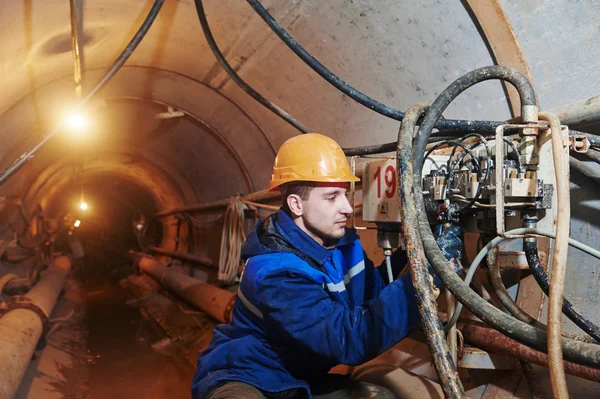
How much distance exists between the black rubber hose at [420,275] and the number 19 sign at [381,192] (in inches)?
20.6

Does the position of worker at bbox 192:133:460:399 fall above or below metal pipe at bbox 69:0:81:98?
below

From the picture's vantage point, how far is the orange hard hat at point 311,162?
2.30 metres

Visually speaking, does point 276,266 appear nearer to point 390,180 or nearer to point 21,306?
point 390,180

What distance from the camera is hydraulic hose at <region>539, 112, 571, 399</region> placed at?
46.3 inches

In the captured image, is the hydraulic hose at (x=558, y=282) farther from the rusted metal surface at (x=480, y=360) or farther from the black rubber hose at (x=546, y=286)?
the rusted metal surface at (x=480, y=360)

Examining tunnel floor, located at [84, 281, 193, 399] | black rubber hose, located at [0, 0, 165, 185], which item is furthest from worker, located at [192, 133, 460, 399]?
tunnel floor, located at [84, 281, 193, 399]

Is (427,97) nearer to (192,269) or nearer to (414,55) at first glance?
(414,55)

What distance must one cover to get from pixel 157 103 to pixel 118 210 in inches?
493

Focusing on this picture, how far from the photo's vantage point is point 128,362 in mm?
5230

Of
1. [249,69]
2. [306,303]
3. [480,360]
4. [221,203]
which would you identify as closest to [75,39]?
[249,69]

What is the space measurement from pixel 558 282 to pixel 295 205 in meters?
1.30

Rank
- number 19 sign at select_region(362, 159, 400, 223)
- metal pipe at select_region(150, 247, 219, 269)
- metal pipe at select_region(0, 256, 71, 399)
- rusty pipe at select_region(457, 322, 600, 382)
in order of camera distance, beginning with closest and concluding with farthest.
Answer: rusty pipe at select_region(457, 322, 600, 382)
number 19 sign at select_region(362, 159, 400, 223)
metal pipe at select_region(0, 256, 71, 399)
metal pipe at select_region(150, 247, 219, 269)

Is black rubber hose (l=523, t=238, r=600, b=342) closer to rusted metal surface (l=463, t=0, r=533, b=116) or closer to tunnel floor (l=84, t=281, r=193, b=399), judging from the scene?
rusted metal surface (l=463, t=0, r=533, b=116)

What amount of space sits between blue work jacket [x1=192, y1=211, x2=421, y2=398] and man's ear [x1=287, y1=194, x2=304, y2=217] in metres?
0.09
